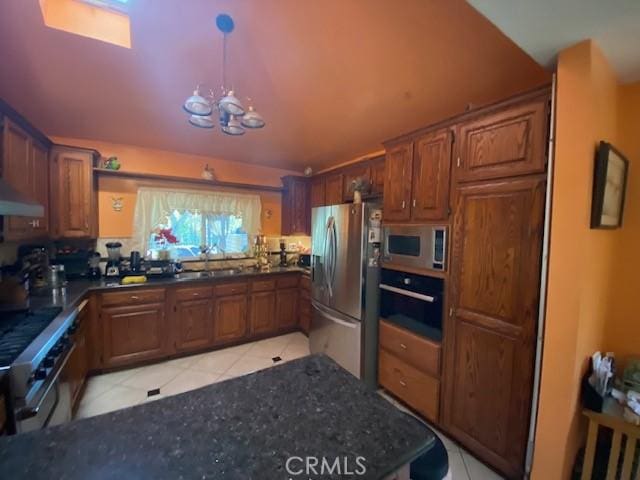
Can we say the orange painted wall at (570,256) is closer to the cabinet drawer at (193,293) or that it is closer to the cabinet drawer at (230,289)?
the cabinet drawer at (230,289)

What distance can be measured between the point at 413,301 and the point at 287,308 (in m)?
2.07

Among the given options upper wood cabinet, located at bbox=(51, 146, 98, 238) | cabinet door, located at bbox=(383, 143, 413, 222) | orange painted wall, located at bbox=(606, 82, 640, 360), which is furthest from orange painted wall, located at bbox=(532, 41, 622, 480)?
upper wood cabinet, located at bbox=(51, 146, 98, 238)

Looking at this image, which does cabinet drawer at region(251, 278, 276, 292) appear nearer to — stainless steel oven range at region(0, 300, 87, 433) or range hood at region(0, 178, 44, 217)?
stainless steel oven range at region(0, 300, 87, 433)

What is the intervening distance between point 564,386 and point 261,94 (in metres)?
3.28

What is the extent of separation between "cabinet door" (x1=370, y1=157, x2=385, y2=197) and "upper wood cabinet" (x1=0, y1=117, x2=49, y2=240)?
297 centimetres

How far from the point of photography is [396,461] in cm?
68

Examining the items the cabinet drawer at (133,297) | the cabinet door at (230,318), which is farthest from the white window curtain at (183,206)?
the cabinet door at (230,318)

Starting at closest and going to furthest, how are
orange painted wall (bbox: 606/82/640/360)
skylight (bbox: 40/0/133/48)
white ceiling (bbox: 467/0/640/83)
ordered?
1. white ceiling (bbox: 467/0/640/83)
2. orange painted wall (bbox: 606/82/640/360)
3. skylight (bbox: 40/0/133/48)

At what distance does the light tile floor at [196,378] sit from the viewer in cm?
180

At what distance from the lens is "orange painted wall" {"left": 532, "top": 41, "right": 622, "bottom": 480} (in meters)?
1.27

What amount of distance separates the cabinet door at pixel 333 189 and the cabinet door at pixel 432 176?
1.51 metres

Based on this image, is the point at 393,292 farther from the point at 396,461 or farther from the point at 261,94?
the point at 261,94

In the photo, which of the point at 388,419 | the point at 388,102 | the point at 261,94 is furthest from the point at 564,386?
the point at 261,94

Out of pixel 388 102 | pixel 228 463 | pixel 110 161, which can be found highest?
pixel 388 102
